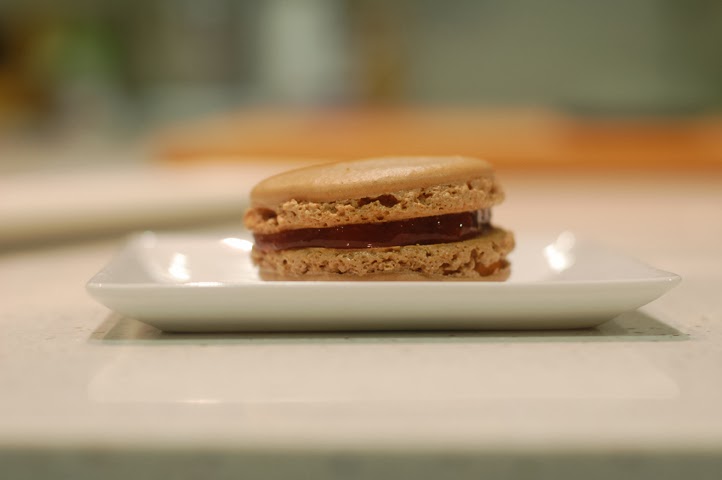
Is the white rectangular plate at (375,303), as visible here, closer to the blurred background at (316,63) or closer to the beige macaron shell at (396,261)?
the beige macaron shell at (396,261)

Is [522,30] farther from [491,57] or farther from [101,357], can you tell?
[101,357]

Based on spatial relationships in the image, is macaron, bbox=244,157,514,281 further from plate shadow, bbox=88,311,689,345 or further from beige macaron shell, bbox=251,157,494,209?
plate shadow, bbox=88,311,689,345

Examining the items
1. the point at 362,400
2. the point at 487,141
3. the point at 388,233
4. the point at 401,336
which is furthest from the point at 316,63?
the point at 362,400

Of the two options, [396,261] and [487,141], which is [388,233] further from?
[487,141]

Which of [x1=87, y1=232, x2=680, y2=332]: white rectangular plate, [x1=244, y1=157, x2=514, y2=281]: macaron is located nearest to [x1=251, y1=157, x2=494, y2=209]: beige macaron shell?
[x1=244, y1=157, x2=514, y2=281]: macaron

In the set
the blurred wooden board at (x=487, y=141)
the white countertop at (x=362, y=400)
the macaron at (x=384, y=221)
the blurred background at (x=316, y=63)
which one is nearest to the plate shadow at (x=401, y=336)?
the white countertop at (x=362, y=400)

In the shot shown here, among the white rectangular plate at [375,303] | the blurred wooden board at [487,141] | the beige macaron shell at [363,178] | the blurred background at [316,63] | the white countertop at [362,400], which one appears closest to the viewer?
the white countertop at [362,400]
